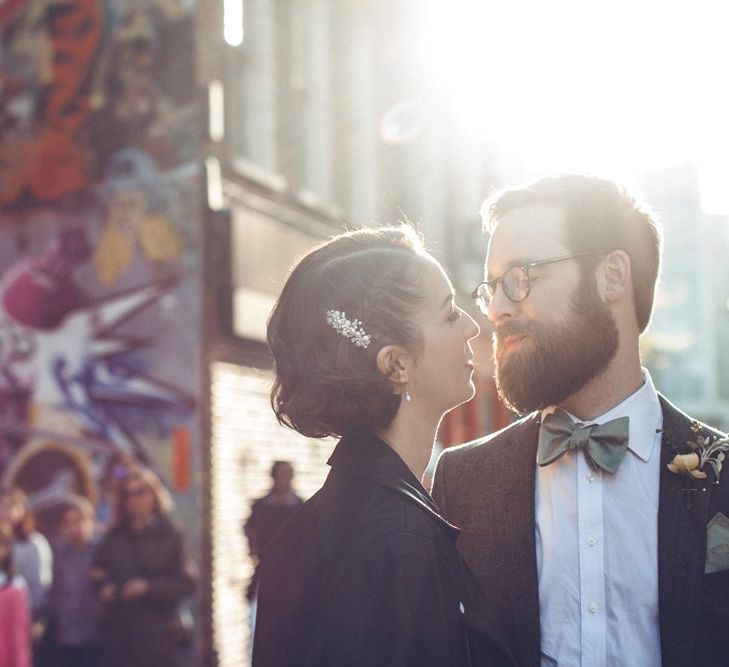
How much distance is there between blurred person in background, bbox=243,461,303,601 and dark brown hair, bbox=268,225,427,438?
5206 mm

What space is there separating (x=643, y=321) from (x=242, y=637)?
27.7 ft

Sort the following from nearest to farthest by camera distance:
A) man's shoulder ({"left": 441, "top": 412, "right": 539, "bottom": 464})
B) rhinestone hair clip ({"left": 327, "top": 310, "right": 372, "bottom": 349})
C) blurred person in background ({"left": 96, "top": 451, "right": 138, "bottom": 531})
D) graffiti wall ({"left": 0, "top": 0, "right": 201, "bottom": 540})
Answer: rhinestone hair clip ({"left": 327, "top": 310, "right": 372, "bottom": 349}) < man's shoulder ({"left": 441, "top": 412, "right": 539, "bottom": 464}) < blurred person in background ({"left": 96, "top": 451, "right": 138, "bottom": 531}) < graffiti wall ({"left": 0, "top": 0, "right": 201, "bottom": 540})

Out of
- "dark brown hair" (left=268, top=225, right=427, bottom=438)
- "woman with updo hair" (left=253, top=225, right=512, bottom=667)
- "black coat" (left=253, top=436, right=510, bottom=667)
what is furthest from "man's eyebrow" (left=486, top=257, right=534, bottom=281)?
"black coat" (left=253, top=436, right=510, bottom=667)

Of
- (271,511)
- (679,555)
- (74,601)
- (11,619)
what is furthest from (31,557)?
(679,555)

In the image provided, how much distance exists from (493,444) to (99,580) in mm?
5750

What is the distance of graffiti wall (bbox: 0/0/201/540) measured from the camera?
35.4 feet

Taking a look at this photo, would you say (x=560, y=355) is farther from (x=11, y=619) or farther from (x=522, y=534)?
(x=11, y=619)

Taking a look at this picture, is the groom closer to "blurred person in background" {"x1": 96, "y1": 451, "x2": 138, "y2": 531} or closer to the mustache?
the mustache

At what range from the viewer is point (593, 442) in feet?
10.4

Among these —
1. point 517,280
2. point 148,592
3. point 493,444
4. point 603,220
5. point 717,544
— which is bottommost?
point 148,592

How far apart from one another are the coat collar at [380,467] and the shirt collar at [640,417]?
2.39ft

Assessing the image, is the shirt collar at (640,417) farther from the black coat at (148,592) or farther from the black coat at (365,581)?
the black coat at (148,592)

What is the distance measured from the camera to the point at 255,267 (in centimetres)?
1151

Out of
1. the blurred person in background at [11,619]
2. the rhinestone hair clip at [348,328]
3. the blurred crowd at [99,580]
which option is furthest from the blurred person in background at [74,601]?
the rhinestone hair clip at [348,328]
